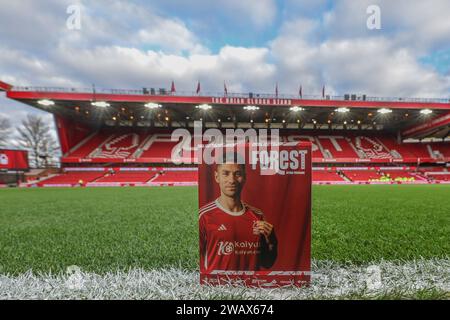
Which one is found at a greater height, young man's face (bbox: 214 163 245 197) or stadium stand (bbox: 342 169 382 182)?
young man's face (bbox: 214 163 245 197)

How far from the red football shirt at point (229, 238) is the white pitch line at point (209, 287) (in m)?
0.14

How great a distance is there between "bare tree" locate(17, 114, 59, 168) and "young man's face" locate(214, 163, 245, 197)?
36190mm

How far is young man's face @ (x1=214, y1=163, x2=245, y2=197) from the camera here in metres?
1.16

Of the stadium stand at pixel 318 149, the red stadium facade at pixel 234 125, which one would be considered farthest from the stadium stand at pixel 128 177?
the stadium stand at pixel 318 149

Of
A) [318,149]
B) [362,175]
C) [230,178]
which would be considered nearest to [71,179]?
[230,178]

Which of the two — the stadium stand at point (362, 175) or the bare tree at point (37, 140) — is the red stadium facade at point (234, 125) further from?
the bare tree at point (37, 140)

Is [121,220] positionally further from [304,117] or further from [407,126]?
[407,126]

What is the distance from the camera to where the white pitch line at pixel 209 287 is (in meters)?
1.16

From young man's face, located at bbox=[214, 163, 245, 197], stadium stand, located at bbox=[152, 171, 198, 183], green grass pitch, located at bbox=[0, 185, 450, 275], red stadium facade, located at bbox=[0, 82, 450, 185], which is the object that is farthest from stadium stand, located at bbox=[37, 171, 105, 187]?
young man's face, located at bbox=[214, 163, 245, 197]

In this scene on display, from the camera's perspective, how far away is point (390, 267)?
1.50 meters

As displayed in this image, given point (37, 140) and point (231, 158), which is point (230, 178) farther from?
point (37, 140)

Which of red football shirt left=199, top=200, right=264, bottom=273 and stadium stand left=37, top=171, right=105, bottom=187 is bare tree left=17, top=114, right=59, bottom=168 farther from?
red football shirt left=199, top=200, right=264, bottom=273

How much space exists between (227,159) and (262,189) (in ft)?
0.85

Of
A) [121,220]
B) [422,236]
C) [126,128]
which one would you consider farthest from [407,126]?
[126,128]
